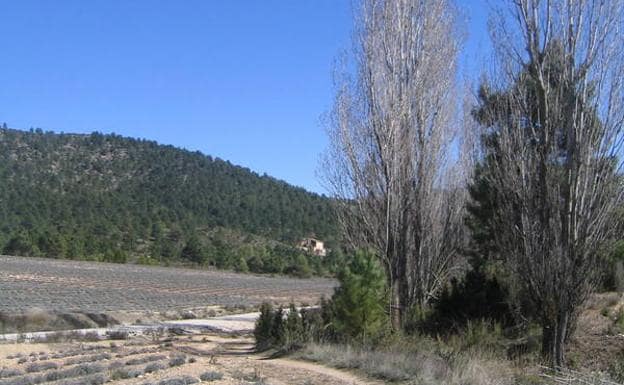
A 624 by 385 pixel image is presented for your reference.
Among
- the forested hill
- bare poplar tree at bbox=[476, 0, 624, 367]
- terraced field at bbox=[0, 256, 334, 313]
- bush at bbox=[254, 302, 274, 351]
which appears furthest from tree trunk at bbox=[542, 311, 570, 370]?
the forested hill

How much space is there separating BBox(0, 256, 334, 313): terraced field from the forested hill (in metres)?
18.2

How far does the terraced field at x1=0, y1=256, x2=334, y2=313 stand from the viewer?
36.6 meters

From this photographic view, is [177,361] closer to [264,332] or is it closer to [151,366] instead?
[151,366]

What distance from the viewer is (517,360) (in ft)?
46.7

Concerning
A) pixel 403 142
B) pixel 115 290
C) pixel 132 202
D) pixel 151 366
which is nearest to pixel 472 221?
pixel 403 142

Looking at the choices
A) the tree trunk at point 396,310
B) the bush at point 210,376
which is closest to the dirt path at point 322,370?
the bush at point 210,376

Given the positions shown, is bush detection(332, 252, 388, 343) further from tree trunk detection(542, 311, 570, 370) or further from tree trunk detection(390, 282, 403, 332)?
tree trunk detection(542, 311, 570, 370)

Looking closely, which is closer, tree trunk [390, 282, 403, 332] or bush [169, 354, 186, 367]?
bush [169, 354, 186, 367]

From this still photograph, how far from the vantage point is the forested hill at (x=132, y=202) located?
91688 mm

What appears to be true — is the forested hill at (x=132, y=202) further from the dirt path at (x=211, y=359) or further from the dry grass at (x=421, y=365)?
the dry grass at (x=421, y=365)

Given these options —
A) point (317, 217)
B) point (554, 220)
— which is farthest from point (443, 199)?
point (317, 217)

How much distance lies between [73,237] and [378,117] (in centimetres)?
7160

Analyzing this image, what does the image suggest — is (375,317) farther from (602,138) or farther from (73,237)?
(73,237)

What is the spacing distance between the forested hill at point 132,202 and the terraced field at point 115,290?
718 inches
